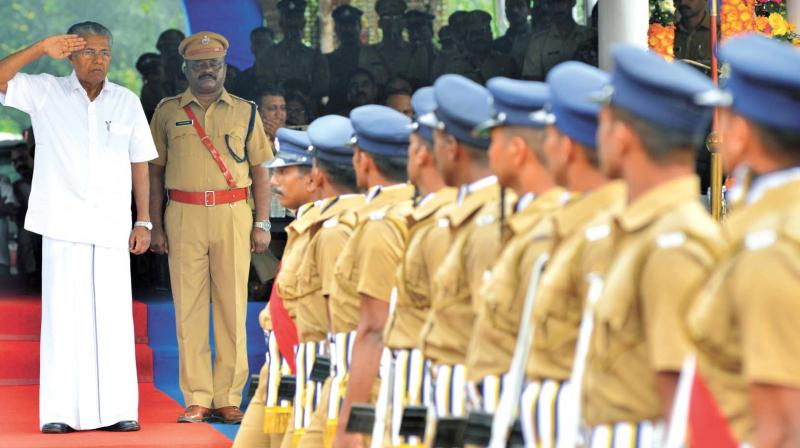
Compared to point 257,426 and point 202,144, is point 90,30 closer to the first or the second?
point 202,144

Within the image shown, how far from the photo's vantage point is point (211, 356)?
393 inches

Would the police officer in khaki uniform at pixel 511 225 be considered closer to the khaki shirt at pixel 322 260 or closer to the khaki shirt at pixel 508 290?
the khaki shirt at pixel 508 290

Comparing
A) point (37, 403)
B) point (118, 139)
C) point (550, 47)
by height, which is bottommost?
point (37, 403)

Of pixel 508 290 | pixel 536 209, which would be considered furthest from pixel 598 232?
pixel 536 209

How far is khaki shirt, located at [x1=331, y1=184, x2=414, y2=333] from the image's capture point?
225 inches

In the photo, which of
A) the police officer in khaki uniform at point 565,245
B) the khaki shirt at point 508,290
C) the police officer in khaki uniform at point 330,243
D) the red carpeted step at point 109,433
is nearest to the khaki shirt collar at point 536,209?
the khaki shirt at point 508,290

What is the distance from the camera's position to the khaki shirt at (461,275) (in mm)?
4777

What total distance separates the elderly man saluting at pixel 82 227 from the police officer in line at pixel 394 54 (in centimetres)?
224

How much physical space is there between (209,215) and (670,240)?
6487 millimetres

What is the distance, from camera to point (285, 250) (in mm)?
7172

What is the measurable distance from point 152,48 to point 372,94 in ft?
4.80

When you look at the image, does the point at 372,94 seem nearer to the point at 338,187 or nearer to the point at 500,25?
the point at 500,25

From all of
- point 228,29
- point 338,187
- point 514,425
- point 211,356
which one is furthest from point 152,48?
point 514,425

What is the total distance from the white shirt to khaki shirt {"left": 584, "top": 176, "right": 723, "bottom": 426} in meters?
5.67
